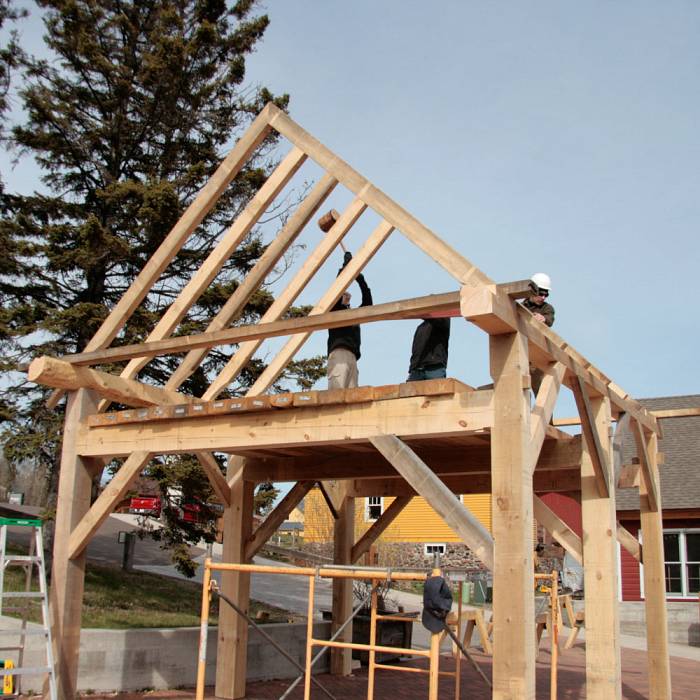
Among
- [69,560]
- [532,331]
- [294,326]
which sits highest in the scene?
[294,326]

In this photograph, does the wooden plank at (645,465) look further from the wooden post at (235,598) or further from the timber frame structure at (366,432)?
the wooden post at (235,598)

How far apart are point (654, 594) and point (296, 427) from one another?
5.26m

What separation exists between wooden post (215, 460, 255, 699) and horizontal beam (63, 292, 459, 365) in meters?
2.95

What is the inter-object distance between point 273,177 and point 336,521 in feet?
19.7

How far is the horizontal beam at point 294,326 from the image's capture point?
5.79m

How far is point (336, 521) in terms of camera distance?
12109 millimetres

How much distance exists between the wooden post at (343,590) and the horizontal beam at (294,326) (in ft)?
17.6

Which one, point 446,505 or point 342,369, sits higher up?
point 342,369

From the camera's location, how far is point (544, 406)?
6.28 meters

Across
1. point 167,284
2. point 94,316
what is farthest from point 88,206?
point 94,316

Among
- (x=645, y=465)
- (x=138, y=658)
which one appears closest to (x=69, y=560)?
(x=138, y=658)

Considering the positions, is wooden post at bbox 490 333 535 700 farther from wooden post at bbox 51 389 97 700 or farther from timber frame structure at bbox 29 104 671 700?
wooden post at bbox 51 389 97 700

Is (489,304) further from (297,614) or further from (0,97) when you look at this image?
(0,97)

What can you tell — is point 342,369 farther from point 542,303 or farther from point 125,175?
point 125,175
